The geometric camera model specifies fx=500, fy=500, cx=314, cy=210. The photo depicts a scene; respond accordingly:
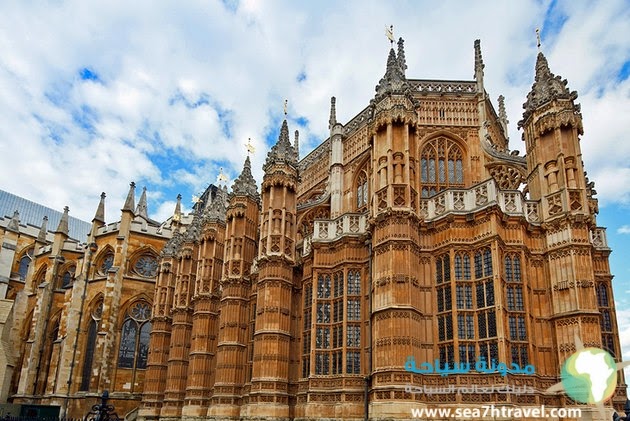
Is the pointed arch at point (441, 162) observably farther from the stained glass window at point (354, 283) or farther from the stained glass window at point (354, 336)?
the stained glass window at point (354, 336)

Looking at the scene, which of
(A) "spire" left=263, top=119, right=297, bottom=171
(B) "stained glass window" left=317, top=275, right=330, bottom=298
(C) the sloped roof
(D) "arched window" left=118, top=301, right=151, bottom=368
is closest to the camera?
(B) "stained glass window" left=317, top=275, right=330, bottom=298

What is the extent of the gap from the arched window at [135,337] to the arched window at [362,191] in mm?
26027

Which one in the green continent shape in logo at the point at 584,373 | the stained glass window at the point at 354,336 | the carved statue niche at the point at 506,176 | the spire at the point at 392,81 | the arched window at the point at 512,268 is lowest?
the green continent shape in logo at the point at 584,373

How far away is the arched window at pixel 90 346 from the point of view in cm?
4031

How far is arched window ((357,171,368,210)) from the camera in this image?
2577 cm

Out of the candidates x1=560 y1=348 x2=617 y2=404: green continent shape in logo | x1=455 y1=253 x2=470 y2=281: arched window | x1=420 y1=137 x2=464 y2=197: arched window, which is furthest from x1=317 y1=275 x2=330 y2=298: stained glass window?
x1=560 y1=348 x2=617 y2=404: green continent shape in logo

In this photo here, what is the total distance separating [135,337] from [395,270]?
32213mm

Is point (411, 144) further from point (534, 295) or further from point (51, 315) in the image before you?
point (51, 315)

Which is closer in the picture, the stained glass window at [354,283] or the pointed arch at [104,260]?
the stained glass window at [354,283]

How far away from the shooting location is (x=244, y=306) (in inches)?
1053

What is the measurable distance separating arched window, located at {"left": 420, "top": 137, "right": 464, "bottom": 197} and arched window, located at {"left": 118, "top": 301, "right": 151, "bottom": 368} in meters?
29.9

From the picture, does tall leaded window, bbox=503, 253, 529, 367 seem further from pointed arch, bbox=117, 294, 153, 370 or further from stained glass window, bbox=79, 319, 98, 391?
stained glass window, bbox=79, 319, 98, 391

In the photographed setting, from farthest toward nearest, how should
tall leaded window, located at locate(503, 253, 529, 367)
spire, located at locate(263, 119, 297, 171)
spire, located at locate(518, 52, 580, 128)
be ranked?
spire, located at locate(263, 119, 297, 171)
spire, located at locate(518, 52, 580, 128)
tall leaded window, located at locate(503, 253, 529, 367)

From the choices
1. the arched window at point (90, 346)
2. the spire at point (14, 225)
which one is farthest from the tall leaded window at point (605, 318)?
the spire at point (14, 225)
